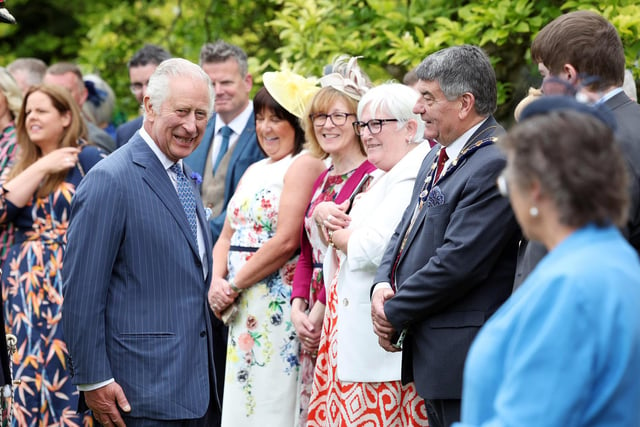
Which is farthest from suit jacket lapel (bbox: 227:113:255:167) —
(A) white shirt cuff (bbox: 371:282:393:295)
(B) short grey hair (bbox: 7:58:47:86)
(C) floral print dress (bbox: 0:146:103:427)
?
(B) short grey hair (bbox: 7:58:47:86)

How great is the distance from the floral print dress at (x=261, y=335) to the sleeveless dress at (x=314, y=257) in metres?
0.05

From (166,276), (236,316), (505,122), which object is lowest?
(236,316)

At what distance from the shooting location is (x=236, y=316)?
5.80m

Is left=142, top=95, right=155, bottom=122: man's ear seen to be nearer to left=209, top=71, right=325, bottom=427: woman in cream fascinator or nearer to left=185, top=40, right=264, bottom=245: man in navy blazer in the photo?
left=209, top=71, right=325, bottom=427: woman in cream fascinator

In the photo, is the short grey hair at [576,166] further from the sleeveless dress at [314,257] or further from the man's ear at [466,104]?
the sleeveless dress at [314,257]

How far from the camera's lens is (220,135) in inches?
267

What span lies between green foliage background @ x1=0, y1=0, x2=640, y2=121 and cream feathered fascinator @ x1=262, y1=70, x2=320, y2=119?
734 mm

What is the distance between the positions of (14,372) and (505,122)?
3.75m

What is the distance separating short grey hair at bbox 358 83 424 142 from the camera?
16.4ft

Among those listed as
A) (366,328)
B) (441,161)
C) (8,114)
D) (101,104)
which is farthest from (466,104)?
(101,104)

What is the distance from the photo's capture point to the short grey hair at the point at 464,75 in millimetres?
4227

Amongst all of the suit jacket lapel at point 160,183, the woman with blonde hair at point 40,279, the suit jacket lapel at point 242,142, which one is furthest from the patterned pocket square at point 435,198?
the woman with blonde hair at point 40,279

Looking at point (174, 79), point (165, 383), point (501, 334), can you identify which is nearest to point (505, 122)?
point (174, 79)

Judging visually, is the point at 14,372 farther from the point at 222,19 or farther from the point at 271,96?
the point at 222,19
